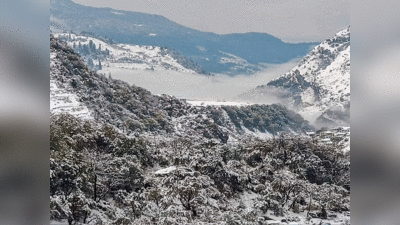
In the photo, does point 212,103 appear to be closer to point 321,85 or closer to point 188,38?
point 188,38

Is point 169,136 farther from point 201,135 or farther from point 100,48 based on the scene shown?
point 100,48

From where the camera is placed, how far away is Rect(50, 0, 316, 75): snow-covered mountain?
8.86 feet

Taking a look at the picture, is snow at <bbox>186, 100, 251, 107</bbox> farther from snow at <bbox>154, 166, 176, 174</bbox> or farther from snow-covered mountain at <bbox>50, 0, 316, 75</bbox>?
snow at <bbox>154, 166, 176, 174</bbox>

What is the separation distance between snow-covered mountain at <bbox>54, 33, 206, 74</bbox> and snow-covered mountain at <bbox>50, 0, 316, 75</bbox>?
0.18 feet

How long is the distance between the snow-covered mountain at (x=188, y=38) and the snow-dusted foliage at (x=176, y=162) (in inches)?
11.3

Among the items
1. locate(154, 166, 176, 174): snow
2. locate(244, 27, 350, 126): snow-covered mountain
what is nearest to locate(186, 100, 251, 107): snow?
locate(244, 27, 350, 126): snow-covered mountain

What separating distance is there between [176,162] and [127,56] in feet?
3.49

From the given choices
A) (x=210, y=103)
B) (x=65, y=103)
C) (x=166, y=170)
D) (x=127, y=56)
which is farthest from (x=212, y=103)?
(x=65, y=103)

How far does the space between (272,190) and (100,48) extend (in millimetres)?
1984

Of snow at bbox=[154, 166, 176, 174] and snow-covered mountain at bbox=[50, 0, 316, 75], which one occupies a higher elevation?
snow-covered mountain at bbox=[50, 0, 316, 75]

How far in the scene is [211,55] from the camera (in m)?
2.79

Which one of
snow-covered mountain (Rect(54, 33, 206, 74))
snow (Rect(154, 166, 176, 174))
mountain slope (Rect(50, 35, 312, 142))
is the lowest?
snow (Rect(154, 166, 176, 174))

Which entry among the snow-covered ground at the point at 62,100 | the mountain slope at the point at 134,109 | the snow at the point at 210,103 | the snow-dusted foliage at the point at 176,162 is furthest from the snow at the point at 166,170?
the snow-covered ground at the point at 62,100

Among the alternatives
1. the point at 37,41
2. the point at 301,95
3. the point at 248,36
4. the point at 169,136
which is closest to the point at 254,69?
the point at 248,36
